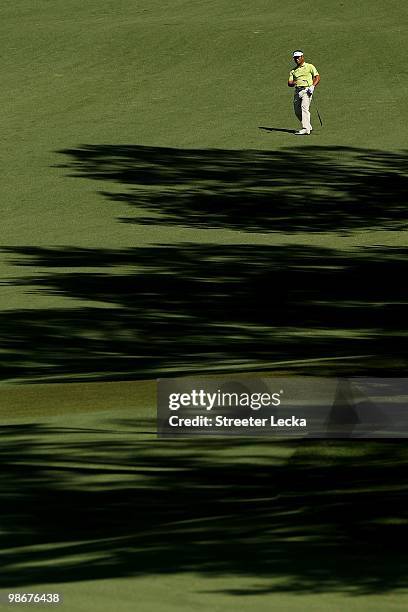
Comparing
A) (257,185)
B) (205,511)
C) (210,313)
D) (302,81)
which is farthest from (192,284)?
Answer: (302,81)

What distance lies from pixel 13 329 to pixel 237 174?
52.7 feet

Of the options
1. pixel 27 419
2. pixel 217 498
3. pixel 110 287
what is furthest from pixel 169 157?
pixel 217 498

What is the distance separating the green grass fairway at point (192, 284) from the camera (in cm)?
786

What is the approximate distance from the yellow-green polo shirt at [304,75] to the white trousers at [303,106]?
171 mm

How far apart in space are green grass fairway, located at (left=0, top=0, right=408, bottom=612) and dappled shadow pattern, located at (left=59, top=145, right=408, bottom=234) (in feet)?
0.31

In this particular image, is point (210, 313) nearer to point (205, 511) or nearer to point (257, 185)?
point (205, 511)

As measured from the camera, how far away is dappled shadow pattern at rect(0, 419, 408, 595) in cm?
748

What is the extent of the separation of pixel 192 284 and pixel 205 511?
13.0 meters

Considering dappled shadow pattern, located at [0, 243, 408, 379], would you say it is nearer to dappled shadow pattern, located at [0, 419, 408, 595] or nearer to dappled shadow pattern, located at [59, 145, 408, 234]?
dappled shadow pattern, located at [0, 419, 408, 595]

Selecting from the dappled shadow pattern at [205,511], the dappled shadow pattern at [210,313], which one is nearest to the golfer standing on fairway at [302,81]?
the dappled shadow pattern at [210,313]

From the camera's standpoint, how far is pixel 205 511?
29.2 ft

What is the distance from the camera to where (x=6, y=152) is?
3650cm

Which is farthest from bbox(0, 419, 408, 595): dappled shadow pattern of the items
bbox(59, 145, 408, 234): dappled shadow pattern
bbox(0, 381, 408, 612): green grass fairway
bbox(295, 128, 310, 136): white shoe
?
bbox(295, 128, 310, 136): white shoe

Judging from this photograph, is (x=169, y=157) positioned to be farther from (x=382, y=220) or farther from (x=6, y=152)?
(x=382, y=220)
